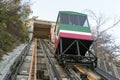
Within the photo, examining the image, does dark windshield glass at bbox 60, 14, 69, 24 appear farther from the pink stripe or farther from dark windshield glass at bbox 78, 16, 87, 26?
the pink stripe

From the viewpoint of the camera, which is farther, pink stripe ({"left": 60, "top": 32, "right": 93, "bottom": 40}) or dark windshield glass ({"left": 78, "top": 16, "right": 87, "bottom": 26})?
dark windshield glass ({"left": 78, "top": 16, "right": 87, "bottom": 26})

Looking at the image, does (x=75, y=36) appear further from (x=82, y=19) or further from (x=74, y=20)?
(x=82, y=19)

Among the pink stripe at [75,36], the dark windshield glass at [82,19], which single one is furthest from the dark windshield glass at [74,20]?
the pink stripe at [75,36]

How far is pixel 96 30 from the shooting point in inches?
727

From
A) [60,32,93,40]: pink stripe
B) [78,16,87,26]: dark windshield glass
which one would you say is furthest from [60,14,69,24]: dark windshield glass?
[60,32,93,40]: pink stripe

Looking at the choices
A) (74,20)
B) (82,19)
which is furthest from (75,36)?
(82,19)

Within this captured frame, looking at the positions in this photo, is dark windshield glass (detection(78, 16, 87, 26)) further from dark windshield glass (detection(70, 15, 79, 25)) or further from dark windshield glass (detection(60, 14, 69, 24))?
dark windshield glass (detection(60, 14, 69, 24))

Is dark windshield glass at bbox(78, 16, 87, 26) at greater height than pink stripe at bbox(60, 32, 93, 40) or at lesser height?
greater

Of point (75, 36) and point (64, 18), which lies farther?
point (64, 18)

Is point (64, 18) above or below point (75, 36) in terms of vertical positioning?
above

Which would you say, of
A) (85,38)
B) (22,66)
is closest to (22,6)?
(85,38)

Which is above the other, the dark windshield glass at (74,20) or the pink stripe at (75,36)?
the dark windshield glass at (74,20)

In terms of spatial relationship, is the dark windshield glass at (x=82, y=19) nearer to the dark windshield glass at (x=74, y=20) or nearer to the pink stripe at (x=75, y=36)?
the dark windshield glass at (x=74, y=20)

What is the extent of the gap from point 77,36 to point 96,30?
8044 millimetres
